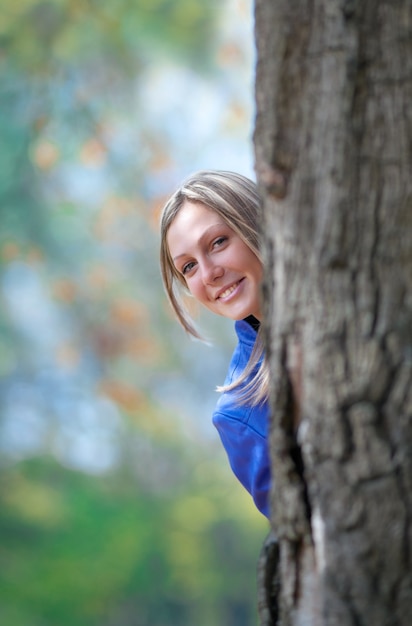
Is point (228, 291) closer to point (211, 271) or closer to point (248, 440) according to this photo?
point (211, 271)

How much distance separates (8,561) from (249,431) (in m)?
6.94

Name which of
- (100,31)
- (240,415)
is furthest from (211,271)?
(100,31)

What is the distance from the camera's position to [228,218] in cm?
241

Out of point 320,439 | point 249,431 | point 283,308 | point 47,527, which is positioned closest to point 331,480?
point 320,439

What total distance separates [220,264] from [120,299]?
22.4 feet

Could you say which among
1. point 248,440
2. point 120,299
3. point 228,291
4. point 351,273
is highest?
point 120,299

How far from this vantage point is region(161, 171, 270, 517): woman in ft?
7.59

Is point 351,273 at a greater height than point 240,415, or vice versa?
point 240,415

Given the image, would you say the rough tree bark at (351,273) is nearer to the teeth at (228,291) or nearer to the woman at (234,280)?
the woman at (234,280)

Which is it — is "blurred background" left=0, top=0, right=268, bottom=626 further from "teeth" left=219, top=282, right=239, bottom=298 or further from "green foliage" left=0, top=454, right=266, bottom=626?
"teeth" left=219, top=282, right=239, bottom=298

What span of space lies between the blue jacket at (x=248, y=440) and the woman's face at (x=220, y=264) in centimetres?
12

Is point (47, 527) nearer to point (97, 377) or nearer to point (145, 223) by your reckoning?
point (97, 377)

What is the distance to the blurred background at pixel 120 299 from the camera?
8938 millimetres

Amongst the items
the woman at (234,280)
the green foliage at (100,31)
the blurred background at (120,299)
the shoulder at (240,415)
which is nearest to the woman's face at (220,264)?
the woman at (234,280)
